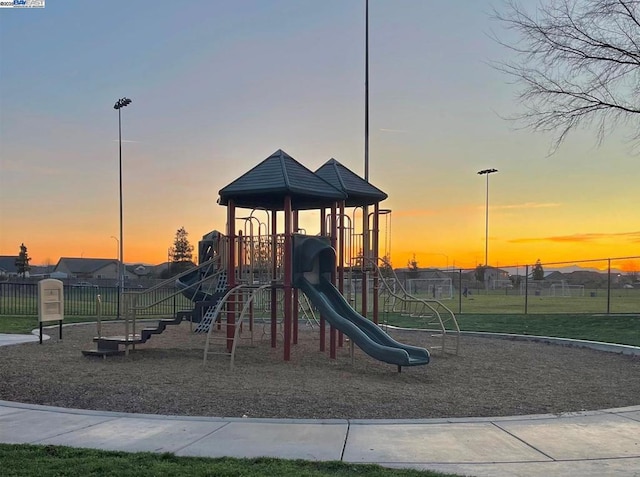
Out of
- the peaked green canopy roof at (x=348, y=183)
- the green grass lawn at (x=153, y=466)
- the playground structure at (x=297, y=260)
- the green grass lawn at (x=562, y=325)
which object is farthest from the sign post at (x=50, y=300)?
the green grass lawn at (x=562, y=325)

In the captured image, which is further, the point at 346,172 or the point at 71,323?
the point at 71,323

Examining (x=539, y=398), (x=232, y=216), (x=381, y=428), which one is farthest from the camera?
(x=232, y=216)

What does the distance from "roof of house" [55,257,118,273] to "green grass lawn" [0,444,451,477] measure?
113267 mm

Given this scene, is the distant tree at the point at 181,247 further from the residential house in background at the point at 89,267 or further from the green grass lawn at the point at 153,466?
the green grass lawn at the point at 153,466

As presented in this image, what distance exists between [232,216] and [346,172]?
3.32m

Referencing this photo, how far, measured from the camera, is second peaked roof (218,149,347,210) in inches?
468

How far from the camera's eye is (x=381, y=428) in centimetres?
649

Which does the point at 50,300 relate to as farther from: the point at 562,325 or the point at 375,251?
the point at 562,325

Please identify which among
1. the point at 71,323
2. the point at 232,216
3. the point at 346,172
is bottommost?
the point at 71,323

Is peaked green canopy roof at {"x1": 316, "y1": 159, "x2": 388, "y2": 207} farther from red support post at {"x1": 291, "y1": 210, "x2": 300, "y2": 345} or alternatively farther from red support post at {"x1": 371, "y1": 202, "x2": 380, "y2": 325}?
red support post at {"x1": 291, "y1": 210, "x2": 300, "y2": 345}

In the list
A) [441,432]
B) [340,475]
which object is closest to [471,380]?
[441,432]

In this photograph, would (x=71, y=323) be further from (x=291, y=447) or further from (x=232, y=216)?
(x=291, y=447)

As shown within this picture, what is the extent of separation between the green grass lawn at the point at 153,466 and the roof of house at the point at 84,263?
11327cm

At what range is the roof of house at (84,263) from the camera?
112m
